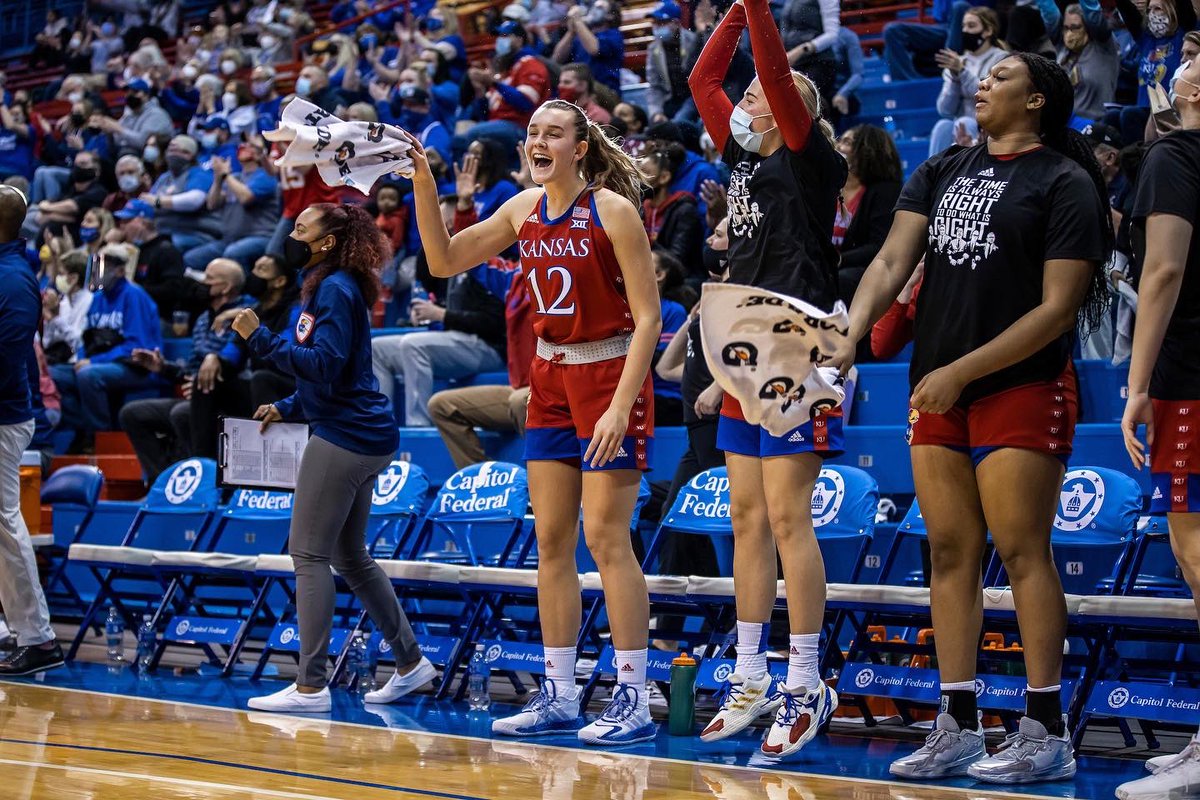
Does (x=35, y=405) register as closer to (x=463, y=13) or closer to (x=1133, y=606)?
(x=1133, y=606)

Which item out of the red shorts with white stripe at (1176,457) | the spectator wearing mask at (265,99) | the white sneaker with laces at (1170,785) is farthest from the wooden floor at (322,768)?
the spectator wearing mask at (265,99)

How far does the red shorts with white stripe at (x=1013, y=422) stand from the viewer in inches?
154

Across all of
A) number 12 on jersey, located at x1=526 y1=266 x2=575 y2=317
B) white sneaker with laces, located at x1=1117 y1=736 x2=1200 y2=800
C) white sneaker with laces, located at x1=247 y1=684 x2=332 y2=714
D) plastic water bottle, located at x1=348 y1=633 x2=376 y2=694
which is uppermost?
number 12 on jersey, located at x1=526 y1=266 x2=575 y2=317

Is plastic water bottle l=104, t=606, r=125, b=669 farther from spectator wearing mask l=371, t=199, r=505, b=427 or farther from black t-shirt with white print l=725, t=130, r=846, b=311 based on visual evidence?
black t-shirt with white print l=725, t=130, r=846, b=311

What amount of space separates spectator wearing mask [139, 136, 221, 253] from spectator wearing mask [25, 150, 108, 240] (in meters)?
1.00

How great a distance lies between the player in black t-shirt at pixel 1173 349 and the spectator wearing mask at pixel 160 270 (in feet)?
26.8

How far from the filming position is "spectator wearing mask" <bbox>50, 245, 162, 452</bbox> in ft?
33.3

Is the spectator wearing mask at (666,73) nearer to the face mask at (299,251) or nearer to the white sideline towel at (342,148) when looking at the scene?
the face mask at (299,251)

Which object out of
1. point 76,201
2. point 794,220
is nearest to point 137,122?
point 76,201

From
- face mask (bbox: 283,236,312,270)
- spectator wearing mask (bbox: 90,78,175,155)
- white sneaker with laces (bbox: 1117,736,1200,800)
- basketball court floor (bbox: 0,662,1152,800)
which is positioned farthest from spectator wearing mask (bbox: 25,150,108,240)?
white sneaker with laces (bbox: 1117,736,1200,800)

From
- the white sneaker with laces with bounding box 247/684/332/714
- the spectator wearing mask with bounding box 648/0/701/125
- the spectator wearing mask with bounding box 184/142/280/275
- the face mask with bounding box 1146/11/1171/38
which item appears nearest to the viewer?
the white sneaker with laces with bounding box 247/684/332/714

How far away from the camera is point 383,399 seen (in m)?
5.60

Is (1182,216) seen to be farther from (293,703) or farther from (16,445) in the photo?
(16,445)

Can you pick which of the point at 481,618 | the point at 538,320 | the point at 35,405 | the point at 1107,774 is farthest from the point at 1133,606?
the point at 35,405
